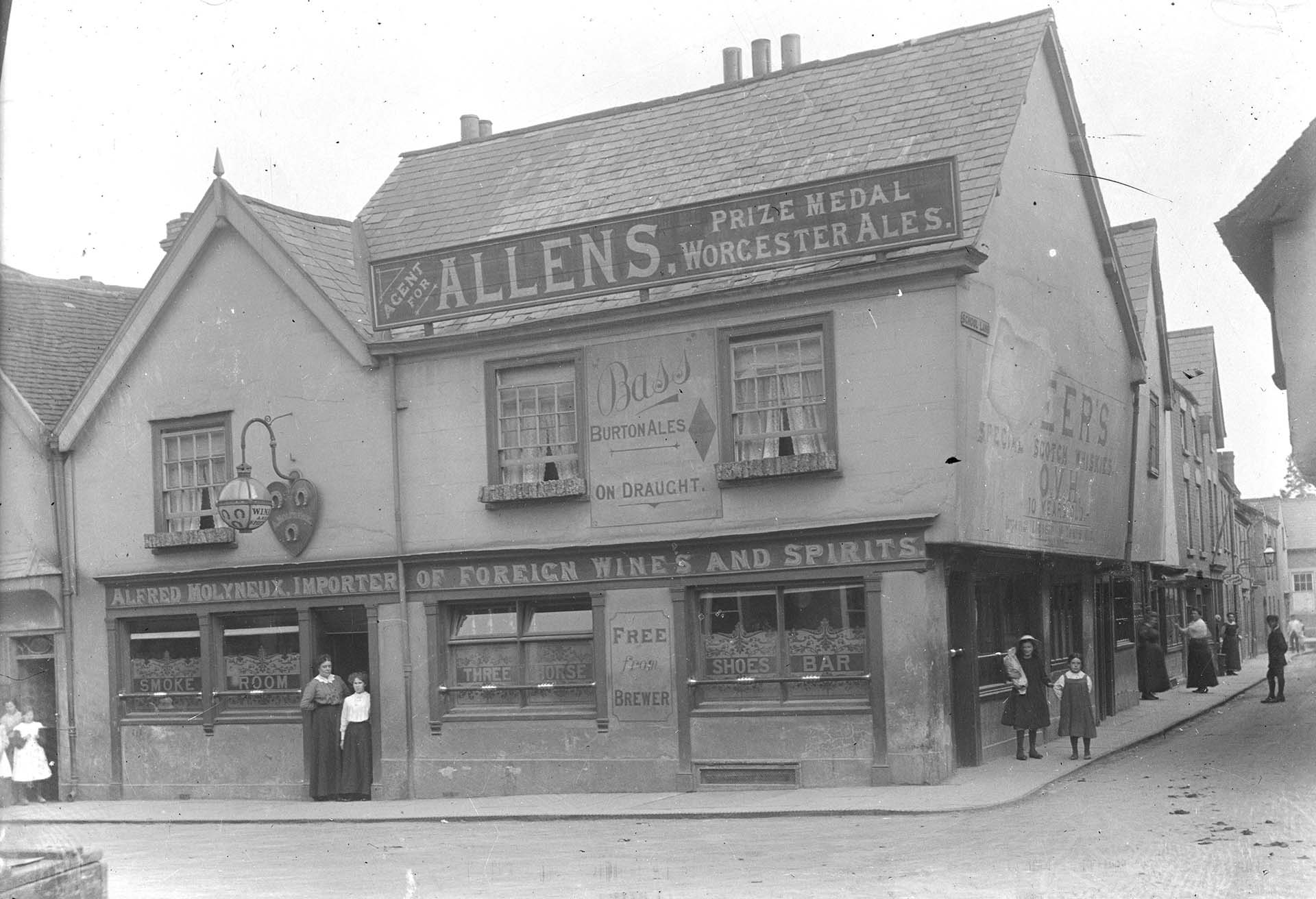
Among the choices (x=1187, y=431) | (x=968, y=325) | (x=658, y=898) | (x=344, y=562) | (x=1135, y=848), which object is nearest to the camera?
(x=658, y=898)

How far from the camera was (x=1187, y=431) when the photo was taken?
3706cm

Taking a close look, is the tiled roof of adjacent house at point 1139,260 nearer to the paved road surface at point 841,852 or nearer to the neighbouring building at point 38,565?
the paved road surface at point 841,852

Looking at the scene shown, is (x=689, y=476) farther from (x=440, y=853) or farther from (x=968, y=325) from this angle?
(x=440, y=853)

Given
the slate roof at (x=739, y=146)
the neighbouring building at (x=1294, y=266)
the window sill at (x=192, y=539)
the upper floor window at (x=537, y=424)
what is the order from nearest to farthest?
the neighbouring building at (x=1294, y=266), the slate roof at (x=739, y=146), the upper floor window at (x=537, y=424), the window sill at (x=192, y=539)

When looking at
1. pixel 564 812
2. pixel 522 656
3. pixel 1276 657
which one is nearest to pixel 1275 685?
pixel 1276 657

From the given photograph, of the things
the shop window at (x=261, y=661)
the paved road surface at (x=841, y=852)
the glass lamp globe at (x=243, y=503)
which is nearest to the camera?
the paved road surface at (x=841, y=852)

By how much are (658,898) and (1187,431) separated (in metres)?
30.6

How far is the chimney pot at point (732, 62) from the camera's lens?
81.4 ft

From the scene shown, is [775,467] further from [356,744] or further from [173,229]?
[173,229]

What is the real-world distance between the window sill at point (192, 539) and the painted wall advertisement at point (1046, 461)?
10685 millimetres

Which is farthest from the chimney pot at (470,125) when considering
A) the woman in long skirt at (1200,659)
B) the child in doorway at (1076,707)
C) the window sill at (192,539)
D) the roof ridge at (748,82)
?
the woman in long skirt at (1200,659)

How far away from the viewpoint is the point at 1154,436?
94.0 ft

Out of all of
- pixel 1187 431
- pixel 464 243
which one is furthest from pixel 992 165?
pixel 1187 431

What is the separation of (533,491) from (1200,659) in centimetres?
1830
